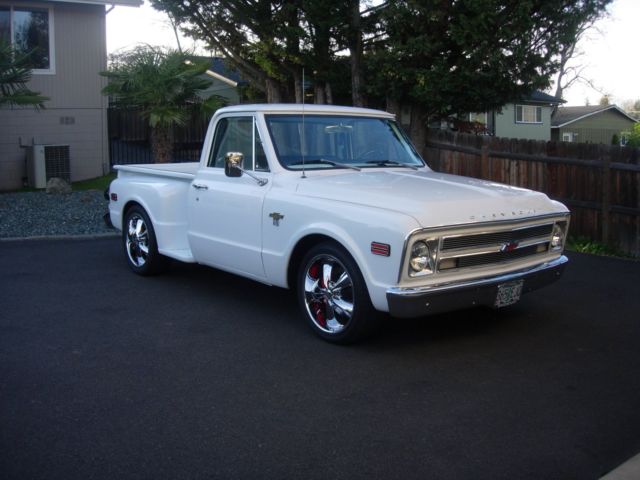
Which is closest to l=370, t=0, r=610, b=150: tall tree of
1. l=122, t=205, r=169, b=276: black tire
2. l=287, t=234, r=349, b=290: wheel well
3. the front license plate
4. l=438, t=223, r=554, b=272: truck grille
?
l=122, t=205, r=169, b=276: black tire

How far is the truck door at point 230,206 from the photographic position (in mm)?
6562

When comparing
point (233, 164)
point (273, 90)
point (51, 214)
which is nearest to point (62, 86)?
point (273, 90)

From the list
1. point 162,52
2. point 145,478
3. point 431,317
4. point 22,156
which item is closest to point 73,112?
point 22,156

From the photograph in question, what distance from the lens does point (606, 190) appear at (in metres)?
10.2

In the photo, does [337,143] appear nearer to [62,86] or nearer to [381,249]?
[381,249]

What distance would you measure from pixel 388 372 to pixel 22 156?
14.0 meters

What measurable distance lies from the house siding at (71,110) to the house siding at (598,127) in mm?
35518

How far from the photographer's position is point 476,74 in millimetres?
13641

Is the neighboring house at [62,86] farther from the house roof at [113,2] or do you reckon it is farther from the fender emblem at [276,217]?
the fender emblem at [276,217]

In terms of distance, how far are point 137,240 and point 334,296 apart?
3.41 metres

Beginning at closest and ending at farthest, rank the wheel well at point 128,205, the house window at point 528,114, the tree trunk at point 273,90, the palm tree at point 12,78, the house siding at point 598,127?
the wheel well at point 128,205, the palm tree at point 12,78, the tree trunk at point 273,90, the house window at point 528,114, the house siding at point 598,127

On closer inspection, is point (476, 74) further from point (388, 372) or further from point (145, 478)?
point (145, 478)

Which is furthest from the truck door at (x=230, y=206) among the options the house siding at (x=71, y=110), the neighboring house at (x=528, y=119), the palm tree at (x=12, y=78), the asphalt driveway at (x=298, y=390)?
the neighboring house at (x=528, y=119)

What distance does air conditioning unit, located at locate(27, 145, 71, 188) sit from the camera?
1658cm
